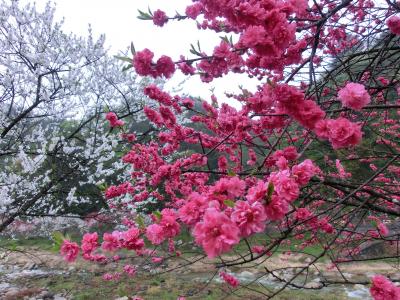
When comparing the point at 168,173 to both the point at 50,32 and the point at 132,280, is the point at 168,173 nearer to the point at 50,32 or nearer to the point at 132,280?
the point at 50,32

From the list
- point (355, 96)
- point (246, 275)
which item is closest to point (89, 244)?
point (355, 96)

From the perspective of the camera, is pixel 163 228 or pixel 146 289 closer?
pixel 163 228

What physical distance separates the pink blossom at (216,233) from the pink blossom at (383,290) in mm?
1091

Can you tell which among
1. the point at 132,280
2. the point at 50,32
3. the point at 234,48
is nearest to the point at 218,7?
the point at 234,48

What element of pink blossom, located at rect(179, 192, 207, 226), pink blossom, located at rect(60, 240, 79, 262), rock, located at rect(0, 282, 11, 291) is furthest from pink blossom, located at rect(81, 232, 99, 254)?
rock, located at rect(0, 282, 11, 291)

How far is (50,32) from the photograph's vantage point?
6117mm

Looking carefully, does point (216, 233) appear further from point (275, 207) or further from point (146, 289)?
point (146, 289)

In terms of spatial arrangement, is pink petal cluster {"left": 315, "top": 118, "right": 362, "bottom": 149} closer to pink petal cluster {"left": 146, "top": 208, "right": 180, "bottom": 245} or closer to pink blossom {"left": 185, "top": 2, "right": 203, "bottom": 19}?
pink petal cluster {"left": 146, "top": 208, "right": 180, "bottom": 245}

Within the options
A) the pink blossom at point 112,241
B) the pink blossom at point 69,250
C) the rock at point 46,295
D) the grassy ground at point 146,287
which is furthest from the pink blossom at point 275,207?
the rock at point 46,295

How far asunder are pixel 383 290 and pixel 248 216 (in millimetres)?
1079

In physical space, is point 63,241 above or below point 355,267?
above

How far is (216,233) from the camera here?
3.36ft

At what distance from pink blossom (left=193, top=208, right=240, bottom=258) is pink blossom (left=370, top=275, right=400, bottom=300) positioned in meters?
1.09

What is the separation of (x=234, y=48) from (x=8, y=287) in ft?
31.7
